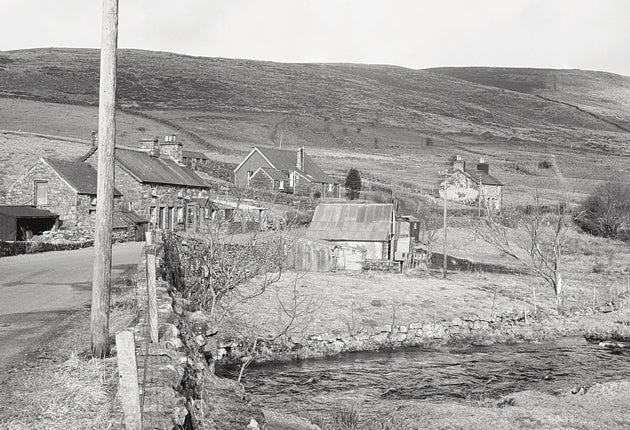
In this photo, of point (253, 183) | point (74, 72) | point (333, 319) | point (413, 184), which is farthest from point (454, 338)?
point (74, 72)

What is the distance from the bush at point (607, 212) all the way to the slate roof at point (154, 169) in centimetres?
3575

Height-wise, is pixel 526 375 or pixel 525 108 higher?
pixel 525 108

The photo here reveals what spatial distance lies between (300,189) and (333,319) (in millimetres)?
50513

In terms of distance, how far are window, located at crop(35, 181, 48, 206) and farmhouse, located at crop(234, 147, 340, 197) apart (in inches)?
1200

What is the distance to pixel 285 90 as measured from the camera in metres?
163

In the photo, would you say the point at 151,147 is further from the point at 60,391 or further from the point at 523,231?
the point at 60,391

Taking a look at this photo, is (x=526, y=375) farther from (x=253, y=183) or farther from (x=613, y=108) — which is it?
(x=613, y=108)

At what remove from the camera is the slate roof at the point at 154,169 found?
4803 cm

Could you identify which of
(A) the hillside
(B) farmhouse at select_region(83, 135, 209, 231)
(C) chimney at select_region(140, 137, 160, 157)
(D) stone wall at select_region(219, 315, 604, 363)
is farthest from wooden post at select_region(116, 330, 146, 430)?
(A) the hillside

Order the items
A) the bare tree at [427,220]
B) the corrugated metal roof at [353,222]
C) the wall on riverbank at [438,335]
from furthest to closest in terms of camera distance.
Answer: the bare tree at [427,220] → the corrugated metal roof at [353,222] → the wall on riverbank at [438,335]

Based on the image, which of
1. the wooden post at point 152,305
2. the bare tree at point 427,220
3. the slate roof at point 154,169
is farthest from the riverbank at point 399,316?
the bare tree at point 427,220

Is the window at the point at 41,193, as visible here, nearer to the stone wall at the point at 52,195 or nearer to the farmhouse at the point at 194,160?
the stone wall at the point at 52,195

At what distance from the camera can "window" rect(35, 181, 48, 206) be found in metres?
44.9

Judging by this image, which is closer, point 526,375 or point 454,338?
point 526,375
